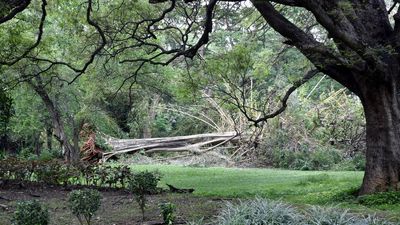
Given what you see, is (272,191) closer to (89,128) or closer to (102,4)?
(102,4)

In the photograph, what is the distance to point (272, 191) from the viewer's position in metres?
11.0

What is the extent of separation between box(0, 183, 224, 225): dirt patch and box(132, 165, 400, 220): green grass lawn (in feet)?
3.85

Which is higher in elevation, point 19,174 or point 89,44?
point 89,44

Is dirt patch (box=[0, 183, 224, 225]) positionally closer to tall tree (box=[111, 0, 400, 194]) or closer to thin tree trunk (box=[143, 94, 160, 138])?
tall tree (box=[111, 0, 400, 194])

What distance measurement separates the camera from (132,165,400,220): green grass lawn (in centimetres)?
986

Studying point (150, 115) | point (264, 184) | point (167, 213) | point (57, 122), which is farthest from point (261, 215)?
point (150, 115)

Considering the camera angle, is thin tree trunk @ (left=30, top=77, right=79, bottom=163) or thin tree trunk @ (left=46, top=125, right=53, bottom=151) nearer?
thin tree trunk @ (left=30, top=77, right=79, bottom=163)

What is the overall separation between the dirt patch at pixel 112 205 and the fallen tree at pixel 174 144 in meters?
10.8

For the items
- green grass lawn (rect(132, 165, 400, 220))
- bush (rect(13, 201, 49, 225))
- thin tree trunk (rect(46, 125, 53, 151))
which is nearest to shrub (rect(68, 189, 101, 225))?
bush (rect(13, 201, 49, 225))

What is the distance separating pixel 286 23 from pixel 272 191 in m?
3.98

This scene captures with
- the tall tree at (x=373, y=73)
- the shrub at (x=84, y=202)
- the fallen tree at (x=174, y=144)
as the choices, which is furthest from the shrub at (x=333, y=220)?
the fallen tree at (x=174, y=144)

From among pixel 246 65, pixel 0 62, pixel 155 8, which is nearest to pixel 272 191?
pixel 246 65

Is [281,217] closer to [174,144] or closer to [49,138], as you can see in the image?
[174,144]

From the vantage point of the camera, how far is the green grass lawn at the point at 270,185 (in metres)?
9.86
